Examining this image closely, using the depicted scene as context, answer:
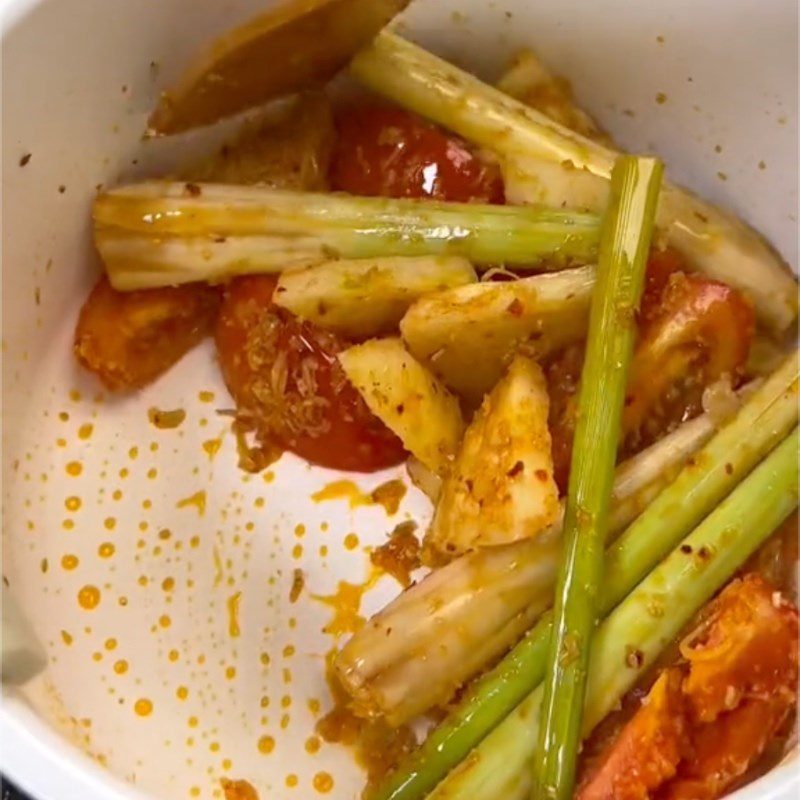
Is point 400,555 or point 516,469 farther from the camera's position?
point 400,555

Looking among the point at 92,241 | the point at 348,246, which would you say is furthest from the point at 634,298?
the point at 92,241

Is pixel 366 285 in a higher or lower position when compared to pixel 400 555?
higher

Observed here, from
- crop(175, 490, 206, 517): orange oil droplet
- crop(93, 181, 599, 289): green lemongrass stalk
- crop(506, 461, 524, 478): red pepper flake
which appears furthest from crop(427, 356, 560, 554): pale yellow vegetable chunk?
crop(175, 490, 206, 517): orange oil droplet

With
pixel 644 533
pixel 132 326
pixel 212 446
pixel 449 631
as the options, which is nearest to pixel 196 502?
pixel 212 446

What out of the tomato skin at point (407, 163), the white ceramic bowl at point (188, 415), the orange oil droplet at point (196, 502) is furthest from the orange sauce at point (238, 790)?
the tomato skin at point (407, 163)

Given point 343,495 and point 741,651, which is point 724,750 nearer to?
point 741,651

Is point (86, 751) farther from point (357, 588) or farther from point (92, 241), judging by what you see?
point (92, 241)

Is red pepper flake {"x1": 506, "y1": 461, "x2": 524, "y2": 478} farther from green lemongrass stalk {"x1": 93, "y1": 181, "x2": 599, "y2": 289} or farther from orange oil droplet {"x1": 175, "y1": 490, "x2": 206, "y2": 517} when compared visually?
orange oil droplet {"x1": 175, "y1": 490, "x2": 206, "y2": 517}
